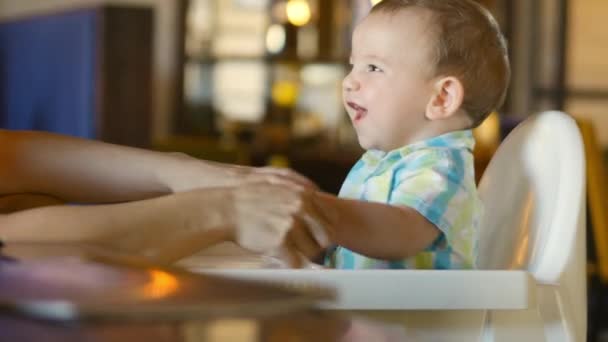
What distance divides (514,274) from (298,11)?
16.9 feet

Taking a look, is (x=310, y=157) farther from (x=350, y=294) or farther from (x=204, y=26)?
(x=350, y=294)

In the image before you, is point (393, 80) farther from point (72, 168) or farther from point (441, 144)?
point (72, 168)

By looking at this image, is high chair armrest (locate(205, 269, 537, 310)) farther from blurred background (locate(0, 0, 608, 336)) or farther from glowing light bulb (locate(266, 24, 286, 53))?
glowing light bulb (locate(266, 24, 286, 53))

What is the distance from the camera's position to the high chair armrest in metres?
0.94

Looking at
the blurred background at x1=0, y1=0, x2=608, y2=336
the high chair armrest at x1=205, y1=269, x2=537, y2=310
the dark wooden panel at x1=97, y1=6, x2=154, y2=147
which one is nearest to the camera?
the high chair armrest at x1=205, y1=269, x2=537, y2=310

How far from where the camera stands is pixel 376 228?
105 cm

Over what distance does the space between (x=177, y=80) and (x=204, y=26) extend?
0.34 m

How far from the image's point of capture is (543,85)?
6258mm

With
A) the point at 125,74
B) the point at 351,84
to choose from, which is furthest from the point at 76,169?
the point at 125,74

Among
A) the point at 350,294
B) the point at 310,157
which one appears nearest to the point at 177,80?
the point at 310,157

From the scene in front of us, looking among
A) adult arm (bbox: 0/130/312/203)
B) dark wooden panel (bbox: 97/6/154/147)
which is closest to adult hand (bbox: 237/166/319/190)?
adult arm (bbox: 0/130/312/203)

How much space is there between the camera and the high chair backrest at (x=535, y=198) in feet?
3.70

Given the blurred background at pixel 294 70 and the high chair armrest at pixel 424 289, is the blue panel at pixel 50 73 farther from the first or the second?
the high chair armrest at pixel 424 289

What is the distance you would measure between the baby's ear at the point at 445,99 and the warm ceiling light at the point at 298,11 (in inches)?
187
